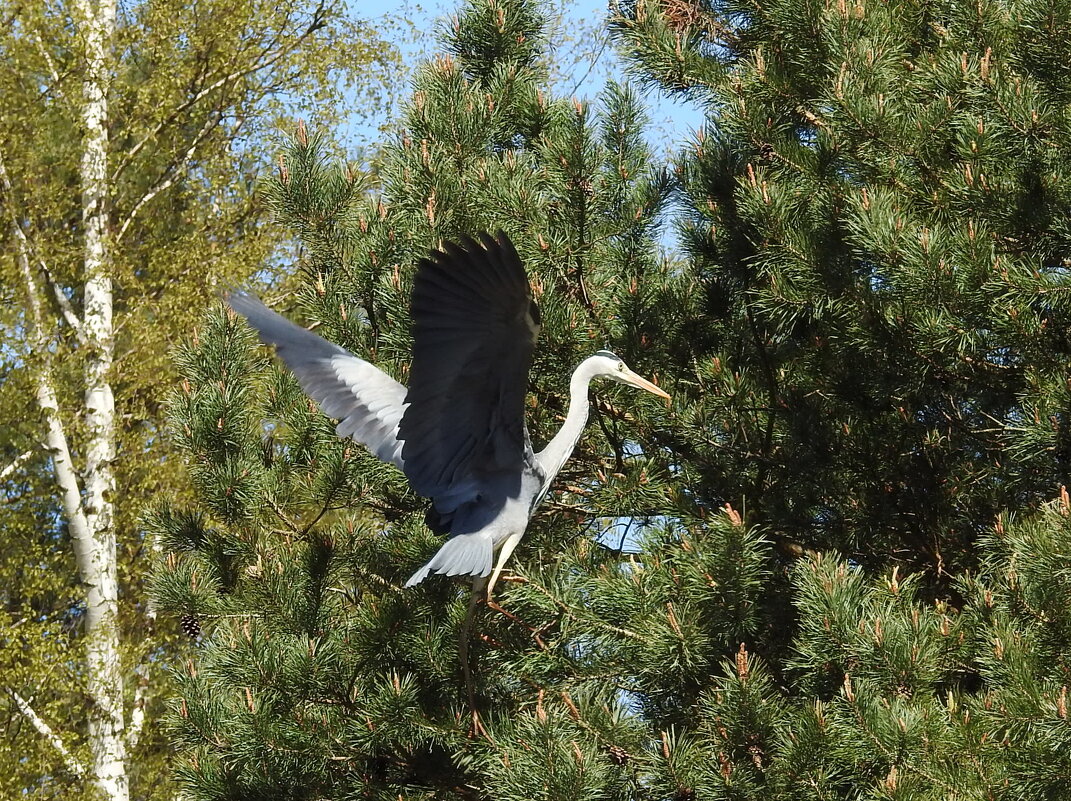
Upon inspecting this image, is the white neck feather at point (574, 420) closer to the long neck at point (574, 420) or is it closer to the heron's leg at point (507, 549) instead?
the long neck at point (574, 420)

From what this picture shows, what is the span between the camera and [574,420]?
4.17m

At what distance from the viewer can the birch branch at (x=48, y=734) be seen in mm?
9242

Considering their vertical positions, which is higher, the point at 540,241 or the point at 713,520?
the point at 540,241

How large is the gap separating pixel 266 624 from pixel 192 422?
67 cm

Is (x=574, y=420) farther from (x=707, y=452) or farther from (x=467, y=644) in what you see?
(x=467, y=644)

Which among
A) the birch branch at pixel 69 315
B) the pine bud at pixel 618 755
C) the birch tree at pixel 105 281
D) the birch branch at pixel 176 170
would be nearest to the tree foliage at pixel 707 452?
the pine bud at pixel 618 755

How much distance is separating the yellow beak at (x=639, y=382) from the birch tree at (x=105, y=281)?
553cm

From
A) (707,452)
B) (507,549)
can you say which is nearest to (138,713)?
(507,549)

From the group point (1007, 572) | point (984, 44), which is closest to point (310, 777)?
point (1007, 572)

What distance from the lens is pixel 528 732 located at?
3494 millimetres

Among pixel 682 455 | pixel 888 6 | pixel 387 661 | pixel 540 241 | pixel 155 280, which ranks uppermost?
pixel 155 280

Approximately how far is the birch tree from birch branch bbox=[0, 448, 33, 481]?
0.19ft

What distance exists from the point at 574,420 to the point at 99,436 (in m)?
6.90

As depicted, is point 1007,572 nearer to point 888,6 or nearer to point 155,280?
point 888,6
